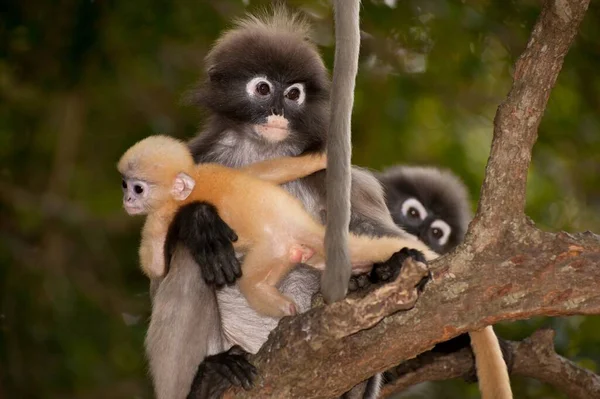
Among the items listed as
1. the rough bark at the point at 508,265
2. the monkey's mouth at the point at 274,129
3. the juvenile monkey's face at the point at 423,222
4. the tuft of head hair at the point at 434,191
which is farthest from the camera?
the tuft of head hair at the point at 434,191

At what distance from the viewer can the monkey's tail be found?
4488mm

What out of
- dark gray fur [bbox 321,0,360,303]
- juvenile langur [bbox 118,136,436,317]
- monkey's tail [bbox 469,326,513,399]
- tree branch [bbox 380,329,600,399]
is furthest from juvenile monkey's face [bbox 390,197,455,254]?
dark gray fur [bbox 321,0,360,303]

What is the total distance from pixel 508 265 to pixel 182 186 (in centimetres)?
164

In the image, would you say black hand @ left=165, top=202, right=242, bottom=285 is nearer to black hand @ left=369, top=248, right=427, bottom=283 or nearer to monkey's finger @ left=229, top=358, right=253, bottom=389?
monkey's finger @ left=229, top=358, right=253, bottom=389

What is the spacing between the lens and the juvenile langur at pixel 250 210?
440cm

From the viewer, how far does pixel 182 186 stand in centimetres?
473

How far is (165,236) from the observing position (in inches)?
190

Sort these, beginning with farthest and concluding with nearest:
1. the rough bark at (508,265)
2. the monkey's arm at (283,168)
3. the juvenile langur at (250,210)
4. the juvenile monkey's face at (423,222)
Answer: the juvenile monkey's face at (423,222), the monkey's arm at (283,168), the juvenile langur at (250,210), the rough bark at (508,265)

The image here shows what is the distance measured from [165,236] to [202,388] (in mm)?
750

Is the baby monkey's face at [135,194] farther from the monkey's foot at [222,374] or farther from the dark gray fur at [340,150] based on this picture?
the dark gray fur at [340,150]

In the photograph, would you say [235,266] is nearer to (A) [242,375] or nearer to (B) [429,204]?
(A) [242,375]

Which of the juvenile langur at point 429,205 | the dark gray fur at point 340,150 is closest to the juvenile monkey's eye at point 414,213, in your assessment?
the juvenile langur at point 429,205

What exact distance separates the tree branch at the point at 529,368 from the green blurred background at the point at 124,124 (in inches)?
52.0

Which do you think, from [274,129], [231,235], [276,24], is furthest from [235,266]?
[276,24]
